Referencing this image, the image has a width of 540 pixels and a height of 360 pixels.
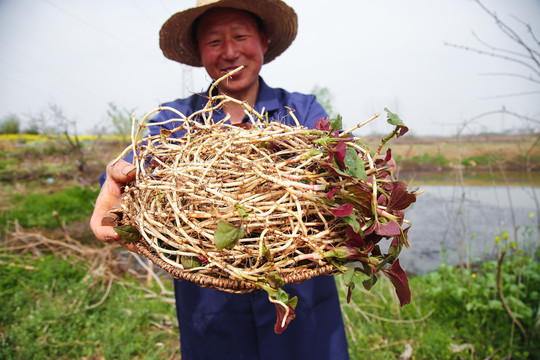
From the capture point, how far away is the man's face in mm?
1381

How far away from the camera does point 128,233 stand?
0.82 metres

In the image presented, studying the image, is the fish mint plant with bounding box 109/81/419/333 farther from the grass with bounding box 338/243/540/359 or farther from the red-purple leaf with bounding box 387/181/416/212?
the grass with bounding box 338/243/540/359

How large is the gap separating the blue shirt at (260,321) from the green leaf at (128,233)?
1.92 ft

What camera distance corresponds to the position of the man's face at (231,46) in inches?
54.4

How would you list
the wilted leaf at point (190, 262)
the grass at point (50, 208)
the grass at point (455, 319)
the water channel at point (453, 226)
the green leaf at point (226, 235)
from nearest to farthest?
the green leaf at point (226, 235), the wilted leaf at point (190, 262), the grass at point (455, 319), the water channel at point (453, 226), the grass at point (50, 208)

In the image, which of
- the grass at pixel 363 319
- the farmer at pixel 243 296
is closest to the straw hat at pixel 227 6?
the farmer at pixel 243 296

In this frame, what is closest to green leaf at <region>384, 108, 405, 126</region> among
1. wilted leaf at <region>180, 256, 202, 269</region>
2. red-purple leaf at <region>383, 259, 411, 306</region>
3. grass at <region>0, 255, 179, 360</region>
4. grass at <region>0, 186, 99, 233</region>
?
red-purple leaf at <region>383, 259, 411, 306</region>

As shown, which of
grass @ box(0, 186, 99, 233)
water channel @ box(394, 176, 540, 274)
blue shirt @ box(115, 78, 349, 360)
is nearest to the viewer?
blue shirt @ box(115, 78, 349, 360)

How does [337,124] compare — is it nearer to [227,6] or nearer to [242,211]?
[242,211]

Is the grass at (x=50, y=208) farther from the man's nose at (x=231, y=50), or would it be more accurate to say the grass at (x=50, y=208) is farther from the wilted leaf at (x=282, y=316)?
the wilted leaf at (x=282, y=316)

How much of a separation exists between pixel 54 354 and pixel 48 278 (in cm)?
113

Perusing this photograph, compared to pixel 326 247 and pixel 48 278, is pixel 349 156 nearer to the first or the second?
pixel 326 247

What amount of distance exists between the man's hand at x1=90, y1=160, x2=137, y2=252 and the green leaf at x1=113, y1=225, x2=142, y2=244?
78 millimetres

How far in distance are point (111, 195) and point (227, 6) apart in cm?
98
